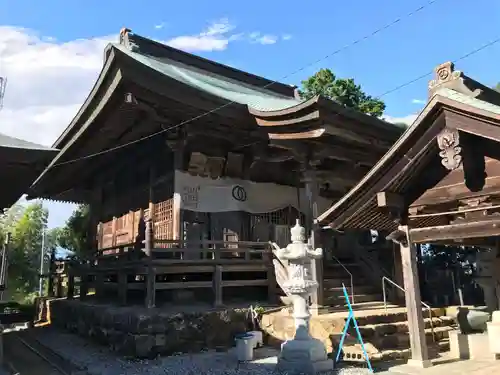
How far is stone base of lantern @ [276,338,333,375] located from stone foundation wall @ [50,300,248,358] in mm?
2584

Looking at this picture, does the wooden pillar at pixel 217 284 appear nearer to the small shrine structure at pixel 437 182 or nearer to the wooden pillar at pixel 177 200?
the wooden pillar at pixel 177 200

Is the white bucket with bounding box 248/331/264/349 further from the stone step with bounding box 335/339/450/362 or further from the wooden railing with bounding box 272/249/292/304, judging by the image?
the stone step with bounding box 335/339/450/362

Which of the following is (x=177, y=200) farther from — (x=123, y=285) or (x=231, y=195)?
(x=123, y=285)

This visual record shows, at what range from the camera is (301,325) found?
7746 millimetres

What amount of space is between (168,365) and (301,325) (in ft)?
8.66

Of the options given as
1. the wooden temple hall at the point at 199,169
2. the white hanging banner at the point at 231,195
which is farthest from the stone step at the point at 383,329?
the white hanging banner at the point at 231,195

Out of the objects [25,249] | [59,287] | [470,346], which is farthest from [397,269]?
[25,249]

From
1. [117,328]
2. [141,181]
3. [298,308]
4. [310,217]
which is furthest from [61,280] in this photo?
[298,308]

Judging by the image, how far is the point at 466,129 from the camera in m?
5.50

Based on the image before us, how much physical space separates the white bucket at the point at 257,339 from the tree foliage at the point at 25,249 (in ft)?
94.3

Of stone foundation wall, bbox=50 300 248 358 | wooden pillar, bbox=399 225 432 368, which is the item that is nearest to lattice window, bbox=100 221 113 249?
stone foundation wall, bbox=50 300 248 358

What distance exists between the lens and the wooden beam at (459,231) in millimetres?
5793

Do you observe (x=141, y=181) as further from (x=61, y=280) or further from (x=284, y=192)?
(x=61, y=280)

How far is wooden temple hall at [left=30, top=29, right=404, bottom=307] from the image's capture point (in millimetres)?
10430
